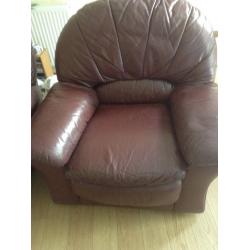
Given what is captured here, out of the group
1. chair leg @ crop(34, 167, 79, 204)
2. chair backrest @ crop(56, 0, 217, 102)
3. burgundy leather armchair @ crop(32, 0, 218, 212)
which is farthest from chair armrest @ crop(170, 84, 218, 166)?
chair leg @ crop(34, 167, 79, 204)

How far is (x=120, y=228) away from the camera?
1.41 meters

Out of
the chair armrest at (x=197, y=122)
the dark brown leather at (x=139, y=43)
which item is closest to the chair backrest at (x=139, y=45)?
the dark brown leather at (x=139, y=43)

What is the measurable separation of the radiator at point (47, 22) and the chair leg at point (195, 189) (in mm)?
1768

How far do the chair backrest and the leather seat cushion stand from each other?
0.88 feet

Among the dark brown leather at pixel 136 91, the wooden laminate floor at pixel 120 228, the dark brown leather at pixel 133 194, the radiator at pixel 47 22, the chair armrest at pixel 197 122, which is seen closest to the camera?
the chair armrest at pixel 197 122

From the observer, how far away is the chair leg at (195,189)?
45.3 inches

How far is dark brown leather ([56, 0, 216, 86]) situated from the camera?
4.44ft

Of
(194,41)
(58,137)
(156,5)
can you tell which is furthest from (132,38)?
(58,137)

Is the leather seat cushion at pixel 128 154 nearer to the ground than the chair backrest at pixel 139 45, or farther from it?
nearer to the ground

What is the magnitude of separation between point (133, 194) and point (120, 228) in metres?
0.31

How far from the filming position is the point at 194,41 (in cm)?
135

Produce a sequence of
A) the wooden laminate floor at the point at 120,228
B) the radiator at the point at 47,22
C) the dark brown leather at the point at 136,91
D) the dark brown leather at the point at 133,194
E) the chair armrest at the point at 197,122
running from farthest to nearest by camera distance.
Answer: the radiator at the point at 47,22, the dark brown leather at the point at 136,91, the wooden laminate floor at the point at 120,228, the dark brown leather at the point at 133,194, the chair armrest at the point at 197,122

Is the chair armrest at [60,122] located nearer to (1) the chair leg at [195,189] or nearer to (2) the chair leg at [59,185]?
(2) the chair leg at [59,185]

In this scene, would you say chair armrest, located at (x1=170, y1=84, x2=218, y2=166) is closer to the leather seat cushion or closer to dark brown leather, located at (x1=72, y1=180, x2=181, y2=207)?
the leather seat cushion
